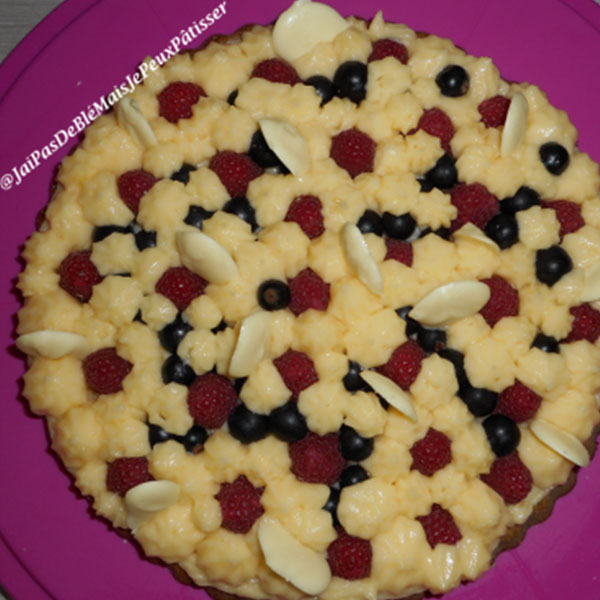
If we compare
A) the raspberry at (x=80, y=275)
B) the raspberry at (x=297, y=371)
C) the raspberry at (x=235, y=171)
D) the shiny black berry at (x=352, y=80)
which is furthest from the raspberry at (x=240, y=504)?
the shiny black berry at (x=352, y=80)

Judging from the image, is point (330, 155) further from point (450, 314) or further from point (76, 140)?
point (76, 140)

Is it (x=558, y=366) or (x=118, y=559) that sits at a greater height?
(x=558, y=366)

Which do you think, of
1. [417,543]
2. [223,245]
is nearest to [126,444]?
[223,245]

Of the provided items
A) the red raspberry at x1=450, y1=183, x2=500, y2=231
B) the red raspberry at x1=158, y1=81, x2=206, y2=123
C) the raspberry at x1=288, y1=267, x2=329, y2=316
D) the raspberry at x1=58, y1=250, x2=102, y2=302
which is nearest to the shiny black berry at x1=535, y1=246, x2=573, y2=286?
the red raspberry at x1=450, y1=183, x2=500, y2=231

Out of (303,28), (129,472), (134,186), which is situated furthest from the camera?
(303,28)

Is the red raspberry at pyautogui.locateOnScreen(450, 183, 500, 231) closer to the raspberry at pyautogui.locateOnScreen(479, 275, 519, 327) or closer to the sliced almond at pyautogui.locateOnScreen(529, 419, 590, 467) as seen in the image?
the raspberry at pyautogui.locateOnScreen(479, 275, 519, 327)

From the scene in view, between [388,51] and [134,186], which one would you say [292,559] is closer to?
[134,186]

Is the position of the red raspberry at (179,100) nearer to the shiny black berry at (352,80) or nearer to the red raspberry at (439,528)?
the shiny black berry at (352,80)

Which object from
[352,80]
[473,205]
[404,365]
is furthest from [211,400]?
[352,80]
